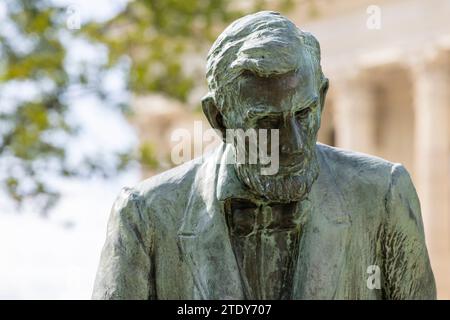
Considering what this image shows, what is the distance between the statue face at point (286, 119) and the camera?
128 inches

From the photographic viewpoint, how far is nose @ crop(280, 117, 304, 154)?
3283mm

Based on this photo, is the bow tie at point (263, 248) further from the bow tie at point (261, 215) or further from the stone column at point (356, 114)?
the stone column at point (356, 114)

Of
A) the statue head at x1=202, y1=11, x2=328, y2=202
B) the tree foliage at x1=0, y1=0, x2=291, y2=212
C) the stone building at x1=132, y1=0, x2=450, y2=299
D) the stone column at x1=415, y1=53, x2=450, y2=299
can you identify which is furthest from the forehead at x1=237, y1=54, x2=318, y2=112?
the stone column at x1=415, y1=53, x2=450, y2=299

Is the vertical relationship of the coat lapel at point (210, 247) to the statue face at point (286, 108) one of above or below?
below

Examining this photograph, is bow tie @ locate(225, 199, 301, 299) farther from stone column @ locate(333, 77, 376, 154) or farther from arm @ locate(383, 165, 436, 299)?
stone column @ locate(333, 77, 376, 154)

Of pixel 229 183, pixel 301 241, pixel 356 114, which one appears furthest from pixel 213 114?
pixel 356 114

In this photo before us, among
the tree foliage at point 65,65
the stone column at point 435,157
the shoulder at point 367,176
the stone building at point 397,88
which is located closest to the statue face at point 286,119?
the shoulder at point 367,176

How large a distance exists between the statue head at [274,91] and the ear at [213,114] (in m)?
0.03

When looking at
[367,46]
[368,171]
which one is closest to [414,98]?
[367,46]

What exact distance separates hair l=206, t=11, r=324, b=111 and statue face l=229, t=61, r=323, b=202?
3 cm

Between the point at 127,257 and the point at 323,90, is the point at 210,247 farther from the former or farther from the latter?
the point at 323,90

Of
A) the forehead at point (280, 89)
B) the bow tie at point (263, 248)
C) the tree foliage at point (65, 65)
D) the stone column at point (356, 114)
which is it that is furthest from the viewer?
the stone column at point (356, 114)

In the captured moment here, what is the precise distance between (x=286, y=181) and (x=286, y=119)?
16 centimetres

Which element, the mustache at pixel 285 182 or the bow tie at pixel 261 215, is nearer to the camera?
the mustache at pixel 285 182
